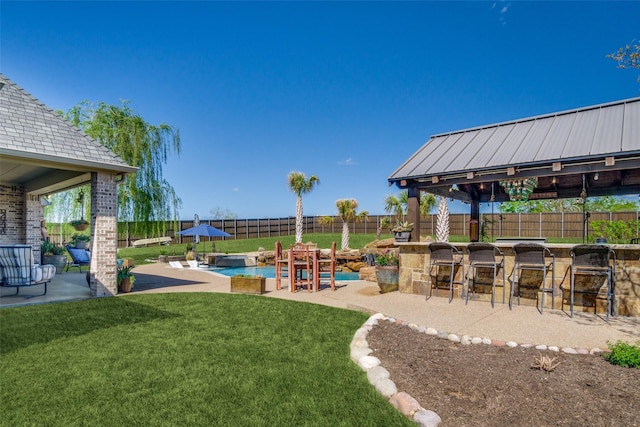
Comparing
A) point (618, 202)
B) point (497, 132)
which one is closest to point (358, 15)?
point (497, 132)

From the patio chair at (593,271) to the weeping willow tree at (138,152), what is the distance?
1598 cm

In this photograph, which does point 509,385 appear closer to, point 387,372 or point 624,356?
point 387,372

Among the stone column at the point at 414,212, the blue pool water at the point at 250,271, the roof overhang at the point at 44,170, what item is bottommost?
the blue pool water at the point at 250,271

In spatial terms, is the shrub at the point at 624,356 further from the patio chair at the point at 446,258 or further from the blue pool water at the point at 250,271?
the blue pool water at the point at 250,271

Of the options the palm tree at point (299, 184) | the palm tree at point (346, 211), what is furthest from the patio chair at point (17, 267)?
the palm tree at point (299, 184)

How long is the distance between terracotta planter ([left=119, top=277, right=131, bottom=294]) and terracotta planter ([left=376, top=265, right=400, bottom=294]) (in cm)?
580

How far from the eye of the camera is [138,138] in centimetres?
1589

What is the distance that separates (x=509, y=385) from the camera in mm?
3332

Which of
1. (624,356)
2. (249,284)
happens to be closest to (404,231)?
(249,284)

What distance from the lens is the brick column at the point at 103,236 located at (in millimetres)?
7914

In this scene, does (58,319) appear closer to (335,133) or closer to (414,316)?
(414,316)

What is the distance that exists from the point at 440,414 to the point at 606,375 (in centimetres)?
188

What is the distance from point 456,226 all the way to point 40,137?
80.6ft

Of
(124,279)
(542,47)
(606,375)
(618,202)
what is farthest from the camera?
(618,202)
